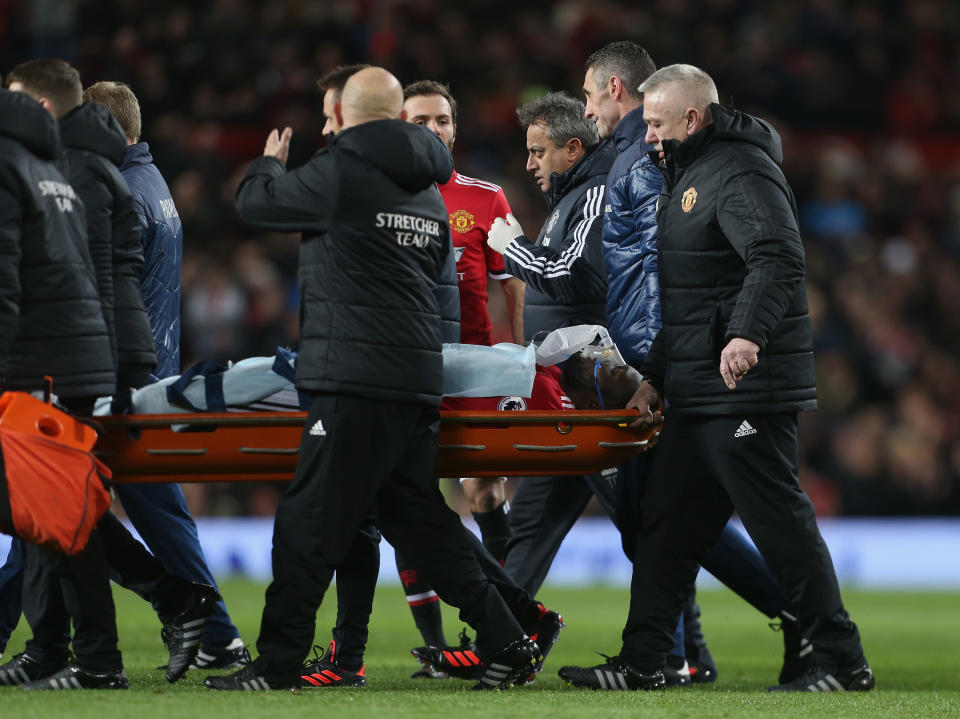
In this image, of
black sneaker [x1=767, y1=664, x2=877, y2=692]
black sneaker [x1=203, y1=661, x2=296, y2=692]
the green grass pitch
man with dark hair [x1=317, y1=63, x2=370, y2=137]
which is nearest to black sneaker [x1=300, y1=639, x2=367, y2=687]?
the green grass pitch

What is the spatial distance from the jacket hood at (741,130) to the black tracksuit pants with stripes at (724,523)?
39.4 inches

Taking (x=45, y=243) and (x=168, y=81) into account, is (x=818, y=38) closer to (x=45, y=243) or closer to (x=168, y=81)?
(x=168, y=81)

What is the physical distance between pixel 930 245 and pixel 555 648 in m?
9.21

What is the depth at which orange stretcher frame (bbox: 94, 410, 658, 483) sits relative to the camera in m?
5.04

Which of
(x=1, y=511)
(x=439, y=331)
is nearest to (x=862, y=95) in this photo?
(x=439, y=331)

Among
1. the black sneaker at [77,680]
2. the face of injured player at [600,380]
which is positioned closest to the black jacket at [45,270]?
the black sneaker at [77,680]

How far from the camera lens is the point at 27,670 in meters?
5.03

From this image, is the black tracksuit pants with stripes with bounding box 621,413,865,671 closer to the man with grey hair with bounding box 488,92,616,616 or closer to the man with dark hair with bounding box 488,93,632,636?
the man with grey hair with bounding box 488,92,616,616

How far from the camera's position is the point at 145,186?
604 centimetres

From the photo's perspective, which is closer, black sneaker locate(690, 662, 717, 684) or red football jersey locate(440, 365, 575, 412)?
red football jersey locate(440, 365, 575, 412)

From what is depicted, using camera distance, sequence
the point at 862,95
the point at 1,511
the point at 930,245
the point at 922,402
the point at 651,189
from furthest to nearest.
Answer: the point at 862,95 < the point at 930,245 < the point at 922,402 < the point at 651,189 < the point at 1,511

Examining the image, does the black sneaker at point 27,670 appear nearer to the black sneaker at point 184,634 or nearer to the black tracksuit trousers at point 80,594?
the black tracksuit trousers at point 80,594

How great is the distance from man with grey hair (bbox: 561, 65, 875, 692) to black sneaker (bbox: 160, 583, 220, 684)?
1373 millimetres

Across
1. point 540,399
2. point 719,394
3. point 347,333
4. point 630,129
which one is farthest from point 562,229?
point 347,333
